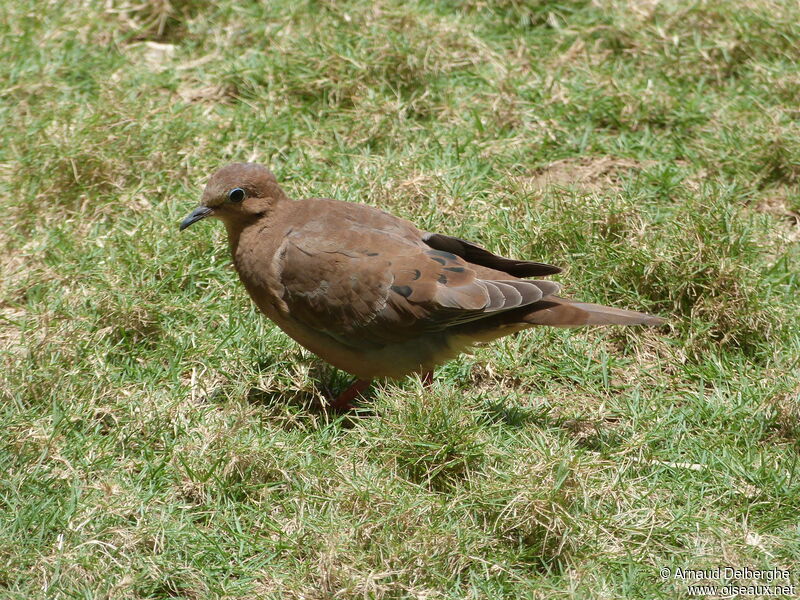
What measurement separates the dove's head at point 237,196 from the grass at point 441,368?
1.72 ft

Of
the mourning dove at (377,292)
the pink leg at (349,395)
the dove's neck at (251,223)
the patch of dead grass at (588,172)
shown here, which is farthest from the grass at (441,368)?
the dove's neck at (251,223)

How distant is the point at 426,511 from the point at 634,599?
0.87 meters

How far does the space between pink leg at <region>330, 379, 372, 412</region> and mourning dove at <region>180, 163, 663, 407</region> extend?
0.04ft

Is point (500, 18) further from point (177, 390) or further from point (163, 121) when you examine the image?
point (177, 390)

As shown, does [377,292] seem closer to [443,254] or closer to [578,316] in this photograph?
[443,254]

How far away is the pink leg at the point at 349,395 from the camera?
5062 millimetres

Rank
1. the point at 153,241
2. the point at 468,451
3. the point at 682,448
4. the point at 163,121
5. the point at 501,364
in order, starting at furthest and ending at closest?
1. the point at 163,121
2. the point at 153,241
3. the point at 501,364
4. the point at 682,448
5. the point at 468,451

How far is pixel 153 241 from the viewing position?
5.64m

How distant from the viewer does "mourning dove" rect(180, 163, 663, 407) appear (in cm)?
479

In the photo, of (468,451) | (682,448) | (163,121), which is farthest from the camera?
(163,121)

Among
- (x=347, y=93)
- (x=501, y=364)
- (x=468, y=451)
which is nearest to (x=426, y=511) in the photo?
(x=468, y=451)

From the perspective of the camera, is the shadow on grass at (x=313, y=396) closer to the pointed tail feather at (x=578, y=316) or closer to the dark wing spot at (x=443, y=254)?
the dark wing spot at (x=443, y=254)

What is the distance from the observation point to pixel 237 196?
200 inches

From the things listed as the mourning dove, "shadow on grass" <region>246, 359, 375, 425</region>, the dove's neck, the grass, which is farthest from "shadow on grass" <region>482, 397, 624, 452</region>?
the dove's neck
